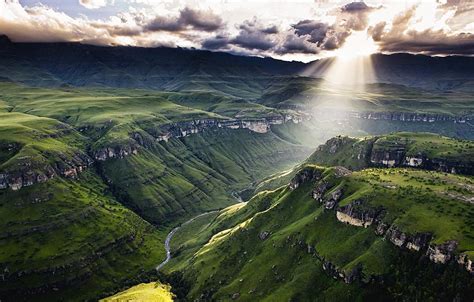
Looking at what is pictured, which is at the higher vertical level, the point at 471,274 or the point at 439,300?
the point at 471,274

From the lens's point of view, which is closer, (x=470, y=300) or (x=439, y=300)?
(x=470, y=300)
